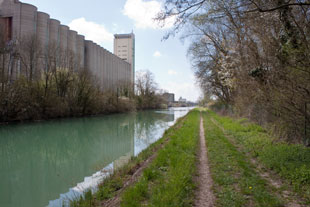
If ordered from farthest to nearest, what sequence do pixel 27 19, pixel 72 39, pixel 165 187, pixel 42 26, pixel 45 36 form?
pixel 72 39 → pixel 45 36 → pixel 42 26 → pixel 27 19 → pixel 165 187

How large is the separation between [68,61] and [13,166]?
24719mm

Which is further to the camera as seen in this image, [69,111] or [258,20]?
[69,111]

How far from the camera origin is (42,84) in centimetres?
2586

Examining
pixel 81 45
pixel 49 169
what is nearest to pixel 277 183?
pixel 49 169

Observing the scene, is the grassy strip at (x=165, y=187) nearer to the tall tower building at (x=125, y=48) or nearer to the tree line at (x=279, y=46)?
the tree line at (x=279, y=46)

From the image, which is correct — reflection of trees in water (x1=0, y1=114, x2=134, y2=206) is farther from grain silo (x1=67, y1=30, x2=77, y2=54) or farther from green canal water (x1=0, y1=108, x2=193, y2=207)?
grain silo (x1=67, y1=30, x2=77, y2=54)

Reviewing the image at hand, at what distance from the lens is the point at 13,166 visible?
8383 millimetres

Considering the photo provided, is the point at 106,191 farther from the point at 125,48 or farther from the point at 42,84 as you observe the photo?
Result: the point at 125,48

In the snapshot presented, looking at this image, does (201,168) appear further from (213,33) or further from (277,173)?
(213,33)

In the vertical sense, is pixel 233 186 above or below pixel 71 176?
above

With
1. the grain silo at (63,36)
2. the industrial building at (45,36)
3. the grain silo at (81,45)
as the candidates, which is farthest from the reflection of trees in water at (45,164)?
the grain silo at (81,45)

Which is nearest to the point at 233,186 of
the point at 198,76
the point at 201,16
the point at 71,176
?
the point at 201,16

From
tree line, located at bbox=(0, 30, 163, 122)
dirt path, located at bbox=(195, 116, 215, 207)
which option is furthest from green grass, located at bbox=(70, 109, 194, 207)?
tree line, located at bbox=(0, 30, 163, 122)

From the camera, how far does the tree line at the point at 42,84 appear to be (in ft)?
69.2
